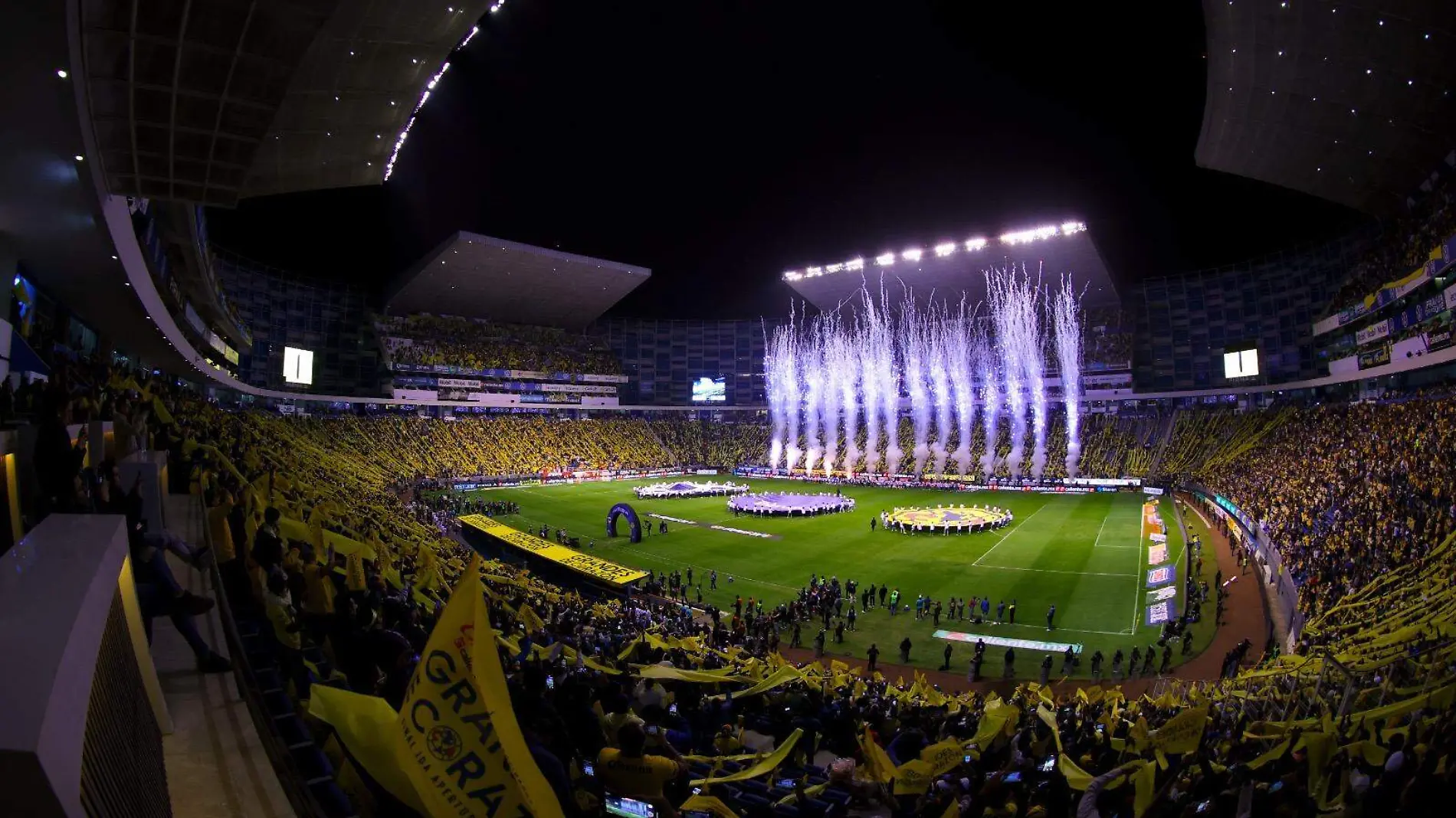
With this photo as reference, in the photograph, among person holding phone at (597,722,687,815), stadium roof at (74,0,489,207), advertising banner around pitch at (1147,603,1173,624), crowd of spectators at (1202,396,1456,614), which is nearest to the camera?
person holding phone at (597,722,687,815)

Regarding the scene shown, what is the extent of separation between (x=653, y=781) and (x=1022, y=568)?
3276cm

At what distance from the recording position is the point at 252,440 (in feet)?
100

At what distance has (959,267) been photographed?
250ft

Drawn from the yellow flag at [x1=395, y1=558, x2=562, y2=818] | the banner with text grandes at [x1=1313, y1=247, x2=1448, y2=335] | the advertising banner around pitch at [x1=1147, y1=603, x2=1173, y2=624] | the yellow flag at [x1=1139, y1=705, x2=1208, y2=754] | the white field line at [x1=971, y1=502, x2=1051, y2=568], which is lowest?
the advertising banner around pitch at [x1=1147, y1=603, x2=1173, y2=624]

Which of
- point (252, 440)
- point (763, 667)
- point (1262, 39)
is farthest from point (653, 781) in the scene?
point (1262, 39)

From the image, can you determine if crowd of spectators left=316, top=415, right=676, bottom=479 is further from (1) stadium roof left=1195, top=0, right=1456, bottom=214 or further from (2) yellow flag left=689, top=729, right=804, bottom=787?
(1) stadium roof left=1195, top=0, right=1456, bottom=214

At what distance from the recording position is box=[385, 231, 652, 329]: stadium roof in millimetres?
69938

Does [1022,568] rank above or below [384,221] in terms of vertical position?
below

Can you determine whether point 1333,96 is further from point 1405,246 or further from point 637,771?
point 637,771

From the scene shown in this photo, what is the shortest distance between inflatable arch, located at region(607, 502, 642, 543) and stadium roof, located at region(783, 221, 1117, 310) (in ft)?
144

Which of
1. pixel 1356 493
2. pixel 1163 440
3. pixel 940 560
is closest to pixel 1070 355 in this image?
pixel 1163 440

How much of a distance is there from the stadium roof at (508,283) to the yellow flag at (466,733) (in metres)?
65.9

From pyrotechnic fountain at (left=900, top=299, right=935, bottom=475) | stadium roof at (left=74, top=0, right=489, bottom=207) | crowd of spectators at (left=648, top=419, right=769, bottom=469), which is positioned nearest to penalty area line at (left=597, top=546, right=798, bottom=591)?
stadium roof at (left=74, top=0, right=489, bottom=207)

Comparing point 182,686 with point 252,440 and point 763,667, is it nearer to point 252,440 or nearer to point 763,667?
point 763,667
